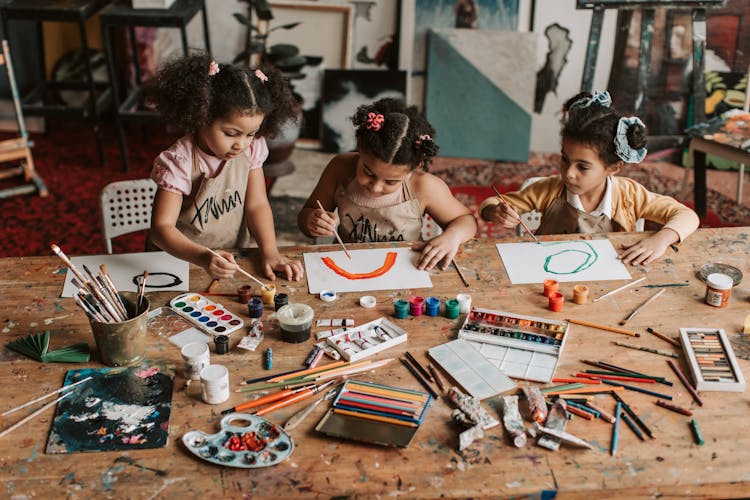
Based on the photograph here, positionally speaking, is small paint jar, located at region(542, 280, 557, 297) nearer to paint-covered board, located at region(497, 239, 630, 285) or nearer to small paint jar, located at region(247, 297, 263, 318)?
paint-covered board, located at region(497, 239, 630, 285)

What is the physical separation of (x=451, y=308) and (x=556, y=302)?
27 cm

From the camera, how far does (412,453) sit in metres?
1.52

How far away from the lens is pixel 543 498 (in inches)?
56.7

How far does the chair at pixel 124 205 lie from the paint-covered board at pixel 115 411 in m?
0.94

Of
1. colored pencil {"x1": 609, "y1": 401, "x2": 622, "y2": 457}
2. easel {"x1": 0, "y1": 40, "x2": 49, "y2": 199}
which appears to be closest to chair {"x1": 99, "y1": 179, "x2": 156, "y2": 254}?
colored pencil {"x1": 609, "y1": 401, "x2": 622, "y2": 457}

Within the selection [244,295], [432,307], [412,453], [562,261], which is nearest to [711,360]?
[562,261]

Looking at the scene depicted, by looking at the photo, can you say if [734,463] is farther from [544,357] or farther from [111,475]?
[111,475]

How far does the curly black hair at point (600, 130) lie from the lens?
92.5 inches

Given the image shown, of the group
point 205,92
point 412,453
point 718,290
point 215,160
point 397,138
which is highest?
point 205,92

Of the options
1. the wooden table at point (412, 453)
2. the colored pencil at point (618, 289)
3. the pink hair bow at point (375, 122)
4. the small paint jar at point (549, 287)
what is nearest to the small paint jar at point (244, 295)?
the wooden table at point (412, 453)

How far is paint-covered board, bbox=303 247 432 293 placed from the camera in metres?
2.12

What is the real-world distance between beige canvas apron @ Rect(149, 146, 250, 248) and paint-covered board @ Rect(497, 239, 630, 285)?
87 centimetres

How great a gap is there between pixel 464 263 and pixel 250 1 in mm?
3134

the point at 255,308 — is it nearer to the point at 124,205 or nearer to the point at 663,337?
the point at 124,205
